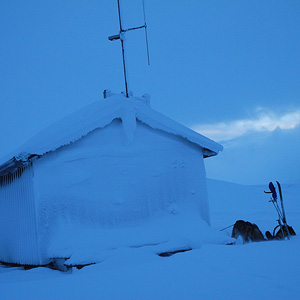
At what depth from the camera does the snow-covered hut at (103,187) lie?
750 cm

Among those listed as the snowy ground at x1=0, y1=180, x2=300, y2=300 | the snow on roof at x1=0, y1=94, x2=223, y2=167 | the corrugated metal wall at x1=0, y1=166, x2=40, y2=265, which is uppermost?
the snow on roof at x1=0, y1=94, x2=223, y2=167

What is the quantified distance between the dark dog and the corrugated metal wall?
535 centimetres

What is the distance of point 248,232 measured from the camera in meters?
9.80

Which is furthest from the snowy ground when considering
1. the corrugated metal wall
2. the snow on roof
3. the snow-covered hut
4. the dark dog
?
the dark dog

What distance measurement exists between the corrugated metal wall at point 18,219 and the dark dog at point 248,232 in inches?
211

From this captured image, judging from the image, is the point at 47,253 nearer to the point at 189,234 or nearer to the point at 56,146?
the point at 56,146

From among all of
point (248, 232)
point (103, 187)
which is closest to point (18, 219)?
point (103, 187)

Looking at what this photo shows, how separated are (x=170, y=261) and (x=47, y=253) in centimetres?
330

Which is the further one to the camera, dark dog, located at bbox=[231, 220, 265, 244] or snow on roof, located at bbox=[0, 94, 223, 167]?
dark dog, located at bbox=[231, 220, 265, 244]

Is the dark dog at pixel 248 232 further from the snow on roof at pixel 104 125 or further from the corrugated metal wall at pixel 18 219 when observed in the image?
the corrugated metal wall at pixel 18 219

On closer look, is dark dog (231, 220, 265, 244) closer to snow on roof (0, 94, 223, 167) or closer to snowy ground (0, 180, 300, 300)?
snow on roof (0, 94, 223, 167)

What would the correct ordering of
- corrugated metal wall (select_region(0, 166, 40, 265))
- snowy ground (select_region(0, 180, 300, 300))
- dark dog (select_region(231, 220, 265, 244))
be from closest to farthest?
snowy ground (select_region(0, 180, 300, 300)) → corrugated metal wall (select_region(0, 166, 40, 265)) → dark dog (select_region(231, 220, 265, 244))

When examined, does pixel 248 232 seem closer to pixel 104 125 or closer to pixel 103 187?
pixel 103 187

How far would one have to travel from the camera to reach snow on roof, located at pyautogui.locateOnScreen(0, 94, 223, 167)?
24.4 ft
